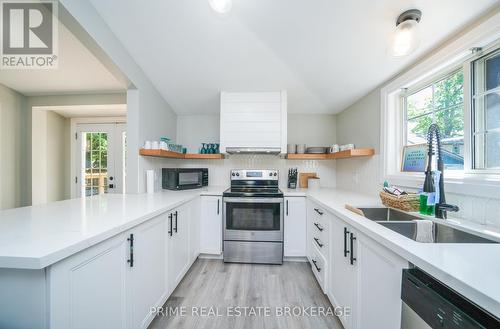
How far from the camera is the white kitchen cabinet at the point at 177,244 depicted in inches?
67.4

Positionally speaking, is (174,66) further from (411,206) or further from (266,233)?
(411,206)

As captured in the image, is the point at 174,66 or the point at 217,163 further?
the point at 217,163

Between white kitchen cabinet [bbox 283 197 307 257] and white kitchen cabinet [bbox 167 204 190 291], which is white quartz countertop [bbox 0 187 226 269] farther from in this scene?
white kitchen cabinet [bbox 283 197 307 257]

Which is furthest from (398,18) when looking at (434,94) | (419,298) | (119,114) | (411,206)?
(119,114)

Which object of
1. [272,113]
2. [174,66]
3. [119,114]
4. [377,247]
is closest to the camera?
[377,247]

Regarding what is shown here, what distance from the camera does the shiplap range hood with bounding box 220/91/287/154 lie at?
8.56ft

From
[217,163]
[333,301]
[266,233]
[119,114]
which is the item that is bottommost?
[333,301]

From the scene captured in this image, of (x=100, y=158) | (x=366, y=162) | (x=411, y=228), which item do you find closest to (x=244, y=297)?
(x=411, y=228)

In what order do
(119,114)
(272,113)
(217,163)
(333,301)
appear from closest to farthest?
(333,301) → (272,113) → (217,163) → (119,114)

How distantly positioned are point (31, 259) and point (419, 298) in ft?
4.47

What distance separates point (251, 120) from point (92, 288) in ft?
7.25

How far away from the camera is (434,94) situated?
1638 mm

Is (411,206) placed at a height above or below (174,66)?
below

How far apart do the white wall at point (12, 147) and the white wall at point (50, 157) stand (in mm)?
134
